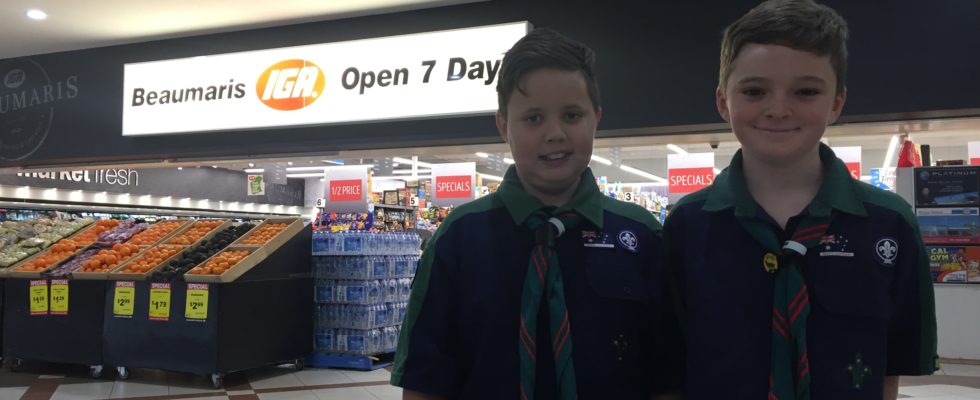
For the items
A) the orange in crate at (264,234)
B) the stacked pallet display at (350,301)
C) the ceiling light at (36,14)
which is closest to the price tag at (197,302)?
the orange in crate at (264,234)

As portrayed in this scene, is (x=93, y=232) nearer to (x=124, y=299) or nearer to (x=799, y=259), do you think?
(x=124, y=299)

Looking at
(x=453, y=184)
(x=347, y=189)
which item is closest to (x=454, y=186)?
(x=453, y=184)

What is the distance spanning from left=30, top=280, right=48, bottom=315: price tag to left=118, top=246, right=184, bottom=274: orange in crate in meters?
0.88

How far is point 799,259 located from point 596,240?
13.9 inches

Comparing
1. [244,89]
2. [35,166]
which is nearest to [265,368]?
[244,89]

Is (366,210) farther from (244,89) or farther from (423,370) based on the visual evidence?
(423,370)

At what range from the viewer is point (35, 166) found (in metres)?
8.20

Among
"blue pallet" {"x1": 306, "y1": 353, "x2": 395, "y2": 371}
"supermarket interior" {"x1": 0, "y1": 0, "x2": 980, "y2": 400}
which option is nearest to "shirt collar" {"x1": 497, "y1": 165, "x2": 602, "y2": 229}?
"supermarket interior" {"x1": 0, "y1": 0, "x2": 980, "y2": 400}

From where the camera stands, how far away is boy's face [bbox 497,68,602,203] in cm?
135

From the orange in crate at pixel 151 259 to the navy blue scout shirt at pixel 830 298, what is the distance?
19.3 ft

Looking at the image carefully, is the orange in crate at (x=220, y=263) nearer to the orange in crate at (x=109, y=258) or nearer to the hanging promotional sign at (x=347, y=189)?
the orange in crate at (x=109, y=258)

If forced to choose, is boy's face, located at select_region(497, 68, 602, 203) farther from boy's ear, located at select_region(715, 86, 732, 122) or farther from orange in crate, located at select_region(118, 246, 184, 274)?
orange in crate, located at select_region(118, 246, 184, 274)

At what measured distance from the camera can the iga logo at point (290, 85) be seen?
638 cm

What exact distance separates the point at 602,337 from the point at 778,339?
0.30 meters
